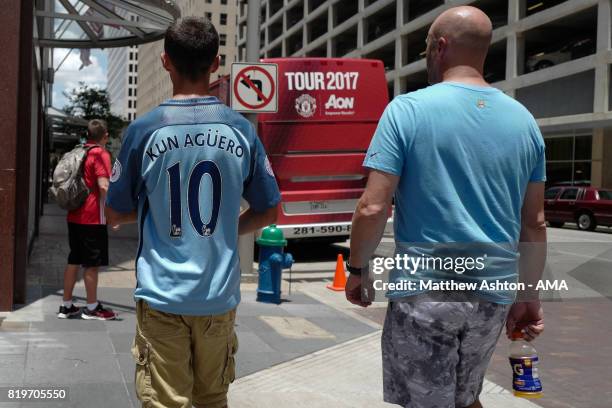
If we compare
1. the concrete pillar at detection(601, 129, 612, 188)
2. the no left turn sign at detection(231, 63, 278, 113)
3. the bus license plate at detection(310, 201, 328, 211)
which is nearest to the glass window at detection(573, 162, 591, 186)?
the concrete pillar at detection(601, 129, 612, 188)

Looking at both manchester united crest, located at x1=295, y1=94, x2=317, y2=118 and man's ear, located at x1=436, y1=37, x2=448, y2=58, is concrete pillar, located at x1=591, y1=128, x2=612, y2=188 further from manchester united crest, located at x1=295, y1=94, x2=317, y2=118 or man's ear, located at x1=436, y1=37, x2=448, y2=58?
man's ear, located at x1=436, y1=37, x2=448, y2=58

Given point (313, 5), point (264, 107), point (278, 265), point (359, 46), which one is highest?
point (313, 5)

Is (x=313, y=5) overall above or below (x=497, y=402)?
above

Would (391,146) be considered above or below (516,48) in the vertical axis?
below

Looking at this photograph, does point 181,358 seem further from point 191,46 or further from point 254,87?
point 254,87

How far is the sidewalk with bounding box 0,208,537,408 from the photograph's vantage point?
15.8ft

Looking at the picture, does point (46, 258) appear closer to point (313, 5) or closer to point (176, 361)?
→ point (176, 361)

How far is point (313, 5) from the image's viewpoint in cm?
6888

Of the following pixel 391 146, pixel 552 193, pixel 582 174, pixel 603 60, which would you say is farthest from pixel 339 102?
pixel 582 174

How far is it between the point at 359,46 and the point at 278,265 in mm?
51089

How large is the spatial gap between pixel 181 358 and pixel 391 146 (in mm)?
1106

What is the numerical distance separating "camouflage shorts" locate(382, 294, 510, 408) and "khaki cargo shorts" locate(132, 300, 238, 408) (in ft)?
2.10

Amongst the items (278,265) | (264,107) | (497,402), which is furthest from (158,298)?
(264,107)

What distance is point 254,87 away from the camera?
9.87 meters
